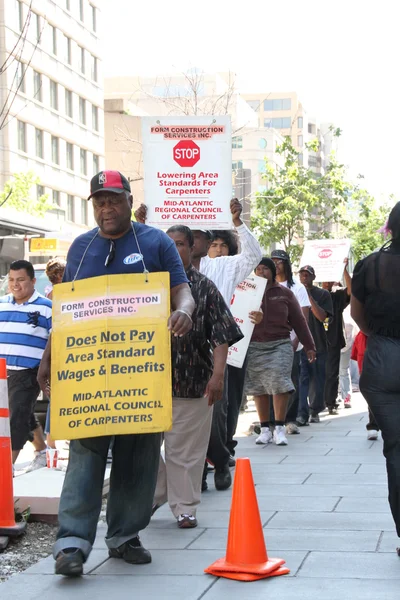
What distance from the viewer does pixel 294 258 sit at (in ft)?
142

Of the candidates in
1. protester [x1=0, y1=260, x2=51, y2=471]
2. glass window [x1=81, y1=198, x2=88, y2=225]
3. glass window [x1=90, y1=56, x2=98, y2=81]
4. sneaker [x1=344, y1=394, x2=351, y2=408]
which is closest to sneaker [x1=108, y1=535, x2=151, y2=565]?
protester [x1=0, y1=260, x2=51, y2=471]

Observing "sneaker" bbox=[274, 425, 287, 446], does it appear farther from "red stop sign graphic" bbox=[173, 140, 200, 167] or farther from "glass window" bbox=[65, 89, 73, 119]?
"glass window" bbox=[65, 89, 73, 119]

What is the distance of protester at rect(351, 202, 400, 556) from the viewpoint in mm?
5734

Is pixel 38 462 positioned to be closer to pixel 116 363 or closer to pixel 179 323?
pixel 116 363

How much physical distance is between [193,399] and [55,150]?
59.8 meters

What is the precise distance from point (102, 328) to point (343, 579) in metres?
1.69

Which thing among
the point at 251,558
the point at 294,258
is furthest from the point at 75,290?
the point at 294,258

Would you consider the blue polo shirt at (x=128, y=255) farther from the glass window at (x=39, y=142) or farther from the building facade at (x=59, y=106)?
the glass window at (x=39, y=142)

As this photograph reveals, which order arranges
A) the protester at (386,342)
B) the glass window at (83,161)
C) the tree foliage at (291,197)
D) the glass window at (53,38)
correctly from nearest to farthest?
1. the protester at (386,342)
2. the tree foliage at (291,197)
3. the glass window at (53,38)
4. the glass window at (83,161)

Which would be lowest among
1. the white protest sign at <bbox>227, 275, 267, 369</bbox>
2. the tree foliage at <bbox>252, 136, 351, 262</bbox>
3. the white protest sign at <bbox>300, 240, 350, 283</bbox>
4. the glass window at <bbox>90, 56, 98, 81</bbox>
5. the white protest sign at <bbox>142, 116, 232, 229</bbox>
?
the white protest sign at <bbox>227, 275, 267, 369</bbox>

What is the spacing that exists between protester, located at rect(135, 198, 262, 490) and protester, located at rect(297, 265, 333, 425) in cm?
556

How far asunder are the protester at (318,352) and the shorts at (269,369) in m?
2.55

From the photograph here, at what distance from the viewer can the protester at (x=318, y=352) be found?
1467 cm

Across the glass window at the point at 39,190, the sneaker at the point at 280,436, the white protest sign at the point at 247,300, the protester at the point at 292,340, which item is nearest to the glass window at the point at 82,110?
the glass window at the point at 39,190
